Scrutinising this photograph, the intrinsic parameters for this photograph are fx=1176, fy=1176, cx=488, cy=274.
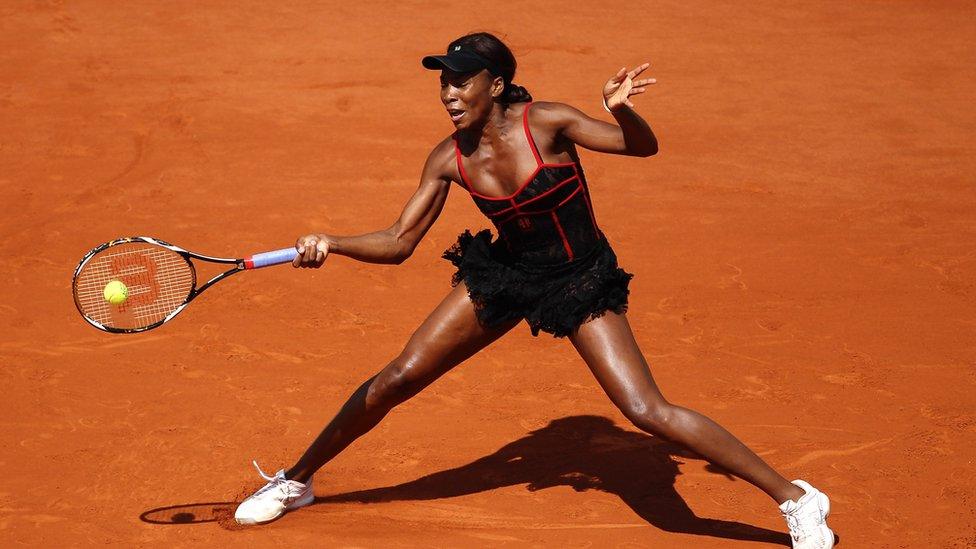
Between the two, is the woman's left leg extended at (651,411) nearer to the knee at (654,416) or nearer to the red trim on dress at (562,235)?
the knee at (654,416)

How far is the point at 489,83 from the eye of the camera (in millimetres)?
4602

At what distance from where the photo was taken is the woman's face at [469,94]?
4.55 m

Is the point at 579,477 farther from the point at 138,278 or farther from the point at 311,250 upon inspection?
the point at 138,278

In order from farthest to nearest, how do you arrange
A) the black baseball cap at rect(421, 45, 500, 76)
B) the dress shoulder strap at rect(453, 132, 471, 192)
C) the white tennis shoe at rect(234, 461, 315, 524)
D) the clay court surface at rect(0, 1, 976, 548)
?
1. the clay court surface at rect(0, 1, 976, 548)
2. the white tennis shoe at rect(234, 461, 315, 524)
3. the dress shoulder strap at rect(453, 132, 471, 192)
4. the black baseball cap at rect(421, 45, 500, 76)

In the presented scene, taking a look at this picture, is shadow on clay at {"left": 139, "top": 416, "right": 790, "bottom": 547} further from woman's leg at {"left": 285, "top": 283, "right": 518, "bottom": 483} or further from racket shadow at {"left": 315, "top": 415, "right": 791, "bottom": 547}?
woman's leg at {"left": 285, "top": 283, "right": 518, "bottom": 483}

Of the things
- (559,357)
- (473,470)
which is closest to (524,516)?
(473,470)

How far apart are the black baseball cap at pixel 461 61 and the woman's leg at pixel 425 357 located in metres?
0.91

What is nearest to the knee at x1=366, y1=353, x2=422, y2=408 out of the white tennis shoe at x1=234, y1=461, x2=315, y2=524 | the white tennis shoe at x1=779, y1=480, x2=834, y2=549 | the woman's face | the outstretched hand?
the white tennis shoe at x1=234, y1=461, x2=315, y2=524

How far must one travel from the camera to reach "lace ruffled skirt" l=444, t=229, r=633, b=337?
464 centimetres

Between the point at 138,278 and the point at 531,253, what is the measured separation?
2.42 meters

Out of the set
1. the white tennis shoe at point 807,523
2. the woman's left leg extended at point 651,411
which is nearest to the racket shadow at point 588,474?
the white tennis shoe at point 807,523

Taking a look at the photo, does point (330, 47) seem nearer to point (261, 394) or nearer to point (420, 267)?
point (420, 267)

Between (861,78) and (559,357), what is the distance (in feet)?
19.1

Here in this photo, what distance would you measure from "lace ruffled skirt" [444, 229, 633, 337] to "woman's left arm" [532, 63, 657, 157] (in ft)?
1.56
